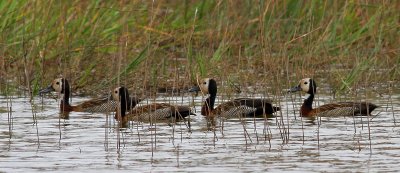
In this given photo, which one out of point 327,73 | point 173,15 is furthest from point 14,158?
point 173,15

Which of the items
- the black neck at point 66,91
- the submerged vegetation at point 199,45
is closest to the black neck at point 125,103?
the submerged vegetation at point 199,45

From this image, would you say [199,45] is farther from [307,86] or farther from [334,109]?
[334,109]

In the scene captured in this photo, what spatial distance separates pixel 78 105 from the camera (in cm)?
1598

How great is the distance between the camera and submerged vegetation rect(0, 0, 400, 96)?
1623 centimetres

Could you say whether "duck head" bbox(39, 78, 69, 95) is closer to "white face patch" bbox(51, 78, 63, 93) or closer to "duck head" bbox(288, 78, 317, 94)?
"white face patch" bbox(51, 78, 63, 93)

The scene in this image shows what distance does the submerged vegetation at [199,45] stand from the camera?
16.2 m

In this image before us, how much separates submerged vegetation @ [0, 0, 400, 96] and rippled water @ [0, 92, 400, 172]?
6.54ft

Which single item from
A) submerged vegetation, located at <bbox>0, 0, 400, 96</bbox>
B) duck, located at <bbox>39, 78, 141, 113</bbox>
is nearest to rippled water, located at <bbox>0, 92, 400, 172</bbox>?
duck, located at <bbox>39, 78, 141, 113</bbox>

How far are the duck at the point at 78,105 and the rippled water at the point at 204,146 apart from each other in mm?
1031

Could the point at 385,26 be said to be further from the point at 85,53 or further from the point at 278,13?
the point at 85,53

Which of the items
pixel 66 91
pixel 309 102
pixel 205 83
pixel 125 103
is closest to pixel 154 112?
pixel 125 103

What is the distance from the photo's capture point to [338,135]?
12.3 meters

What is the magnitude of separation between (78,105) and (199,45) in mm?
2823

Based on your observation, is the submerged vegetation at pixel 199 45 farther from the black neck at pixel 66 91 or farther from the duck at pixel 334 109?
the duck at pixel 334 109
